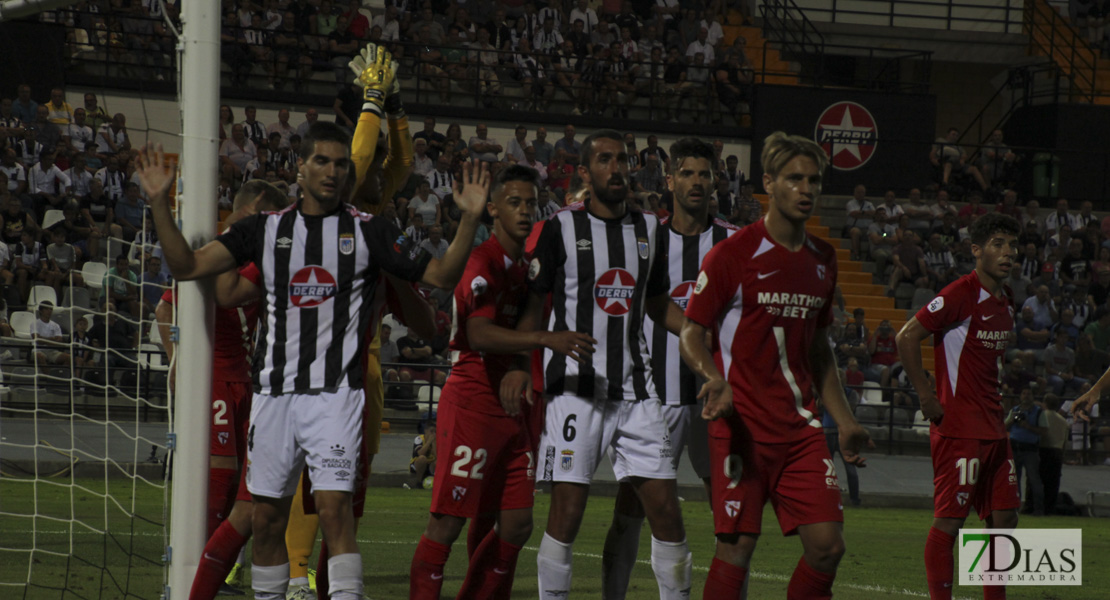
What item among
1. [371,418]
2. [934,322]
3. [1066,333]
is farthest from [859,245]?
[371,418]

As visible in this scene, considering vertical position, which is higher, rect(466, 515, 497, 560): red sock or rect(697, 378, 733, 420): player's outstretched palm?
rect(697, 378, 733, 420): player's outstretched palm

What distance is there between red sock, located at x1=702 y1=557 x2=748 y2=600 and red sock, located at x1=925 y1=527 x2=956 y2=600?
2298mm

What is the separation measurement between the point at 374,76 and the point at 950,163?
21.6 m

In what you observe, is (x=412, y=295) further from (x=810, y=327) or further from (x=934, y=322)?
(x=934, y=322)

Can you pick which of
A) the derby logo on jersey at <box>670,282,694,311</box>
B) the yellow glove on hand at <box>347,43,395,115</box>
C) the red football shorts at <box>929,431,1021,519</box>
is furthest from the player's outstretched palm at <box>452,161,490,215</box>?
the red football shorts at <box>929,431,1021,519</box>

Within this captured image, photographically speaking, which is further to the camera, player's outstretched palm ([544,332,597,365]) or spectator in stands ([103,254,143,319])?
spectator in stands ([103,254,143,319])

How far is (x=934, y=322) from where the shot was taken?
25.3ft

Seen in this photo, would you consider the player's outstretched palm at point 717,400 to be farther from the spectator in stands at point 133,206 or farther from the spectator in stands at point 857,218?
the spectator in stands at point 857,218

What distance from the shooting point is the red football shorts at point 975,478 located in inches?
293

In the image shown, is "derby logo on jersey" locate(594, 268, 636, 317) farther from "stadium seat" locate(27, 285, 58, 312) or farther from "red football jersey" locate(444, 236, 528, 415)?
"stadium seat" locate(27, 285, 58, 312)

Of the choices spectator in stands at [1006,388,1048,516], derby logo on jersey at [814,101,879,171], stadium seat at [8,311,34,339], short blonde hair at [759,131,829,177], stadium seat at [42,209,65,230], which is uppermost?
derby logo on jersey at [814,101,879,171]

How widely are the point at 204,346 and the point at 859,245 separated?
20239 millimetres

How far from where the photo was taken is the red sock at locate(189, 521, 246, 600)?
5.56 meters

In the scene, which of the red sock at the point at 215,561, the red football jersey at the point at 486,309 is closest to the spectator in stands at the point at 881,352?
the red football jersey at the point at 486,309
